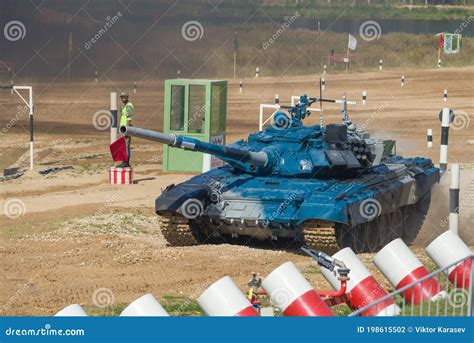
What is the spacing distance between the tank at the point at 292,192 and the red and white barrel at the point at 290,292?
22.9 feet

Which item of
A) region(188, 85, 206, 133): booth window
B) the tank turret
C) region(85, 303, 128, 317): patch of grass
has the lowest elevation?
region(85, 303, 128, 317): patch of grass

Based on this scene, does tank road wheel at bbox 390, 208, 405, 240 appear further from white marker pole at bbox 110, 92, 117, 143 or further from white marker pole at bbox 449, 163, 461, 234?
white marker pole at bbox 110, 92, 117, 143

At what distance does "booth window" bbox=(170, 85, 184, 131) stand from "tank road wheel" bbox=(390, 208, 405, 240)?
6659 mm

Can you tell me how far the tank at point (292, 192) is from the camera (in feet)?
61.1

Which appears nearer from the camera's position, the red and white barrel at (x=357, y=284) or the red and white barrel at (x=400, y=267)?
the red and white barrel at (x=400, y=267)

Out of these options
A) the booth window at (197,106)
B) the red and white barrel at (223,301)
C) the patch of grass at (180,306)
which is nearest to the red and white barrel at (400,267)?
the red and white barrel at (223,301)

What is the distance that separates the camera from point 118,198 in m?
24.9

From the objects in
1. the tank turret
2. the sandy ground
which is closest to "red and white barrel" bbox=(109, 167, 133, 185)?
the sandy ground

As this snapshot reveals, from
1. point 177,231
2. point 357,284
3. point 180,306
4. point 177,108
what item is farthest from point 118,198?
point 357,284

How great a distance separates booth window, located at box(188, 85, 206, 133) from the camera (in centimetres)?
2744

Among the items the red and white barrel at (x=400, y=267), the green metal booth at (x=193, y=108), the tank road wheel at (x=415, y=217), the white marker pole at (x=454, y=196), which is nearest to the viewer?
the red and white barrel at (x=400, y=267)

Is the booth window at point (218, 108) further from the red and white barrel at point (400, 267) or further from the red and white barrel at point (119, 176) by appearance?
the red and white barrel at point (400, 267)

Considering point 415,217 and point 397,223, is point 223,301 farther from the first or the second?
point 415,217

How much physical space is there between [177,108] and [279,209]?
9.20 m
